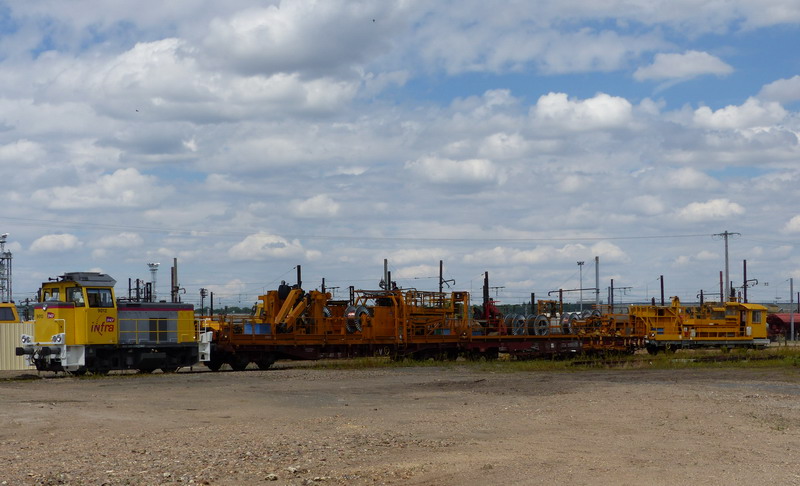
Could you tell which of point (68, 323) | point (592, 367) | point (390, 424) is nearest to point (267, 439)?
point (390, 424)

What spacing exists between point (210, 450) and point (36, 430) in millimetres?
3776

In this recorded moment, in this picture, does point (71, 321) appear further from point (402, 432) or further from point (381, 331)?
point (402, 432)

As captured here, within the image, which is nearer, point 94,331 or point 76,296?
point 94,331

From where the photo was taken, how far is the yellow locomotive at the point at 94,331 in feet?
91.0

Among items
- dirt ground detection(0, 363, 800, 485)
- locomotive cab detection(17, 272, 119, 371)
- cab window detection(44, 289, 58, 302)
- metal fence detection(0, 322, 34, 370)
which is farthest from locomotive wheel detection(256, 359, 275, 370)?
metal fence detection(0, 322, 34, 370)

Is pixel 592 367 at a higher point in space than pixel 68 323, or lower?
lower

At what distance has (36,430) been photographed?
48.2ft

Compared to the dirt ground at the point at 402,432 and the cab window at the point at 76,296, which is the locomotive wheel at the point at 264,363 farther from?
the dirt ground at the point at 402,432

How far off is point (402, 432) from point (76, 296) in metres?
16.7

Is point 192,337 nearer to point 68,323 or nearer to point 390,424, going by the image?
point 68,323

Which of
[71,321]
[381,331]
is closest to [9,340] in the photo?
[71,321]

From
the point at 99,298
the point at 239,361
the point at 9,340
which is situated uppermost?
the point at 99,298

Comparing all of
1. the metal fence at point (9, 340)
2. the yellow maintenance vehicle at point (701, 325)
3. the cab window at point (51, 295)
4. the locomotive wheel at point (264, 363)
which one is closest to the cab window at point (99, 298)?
the cab window at point (51, 295)

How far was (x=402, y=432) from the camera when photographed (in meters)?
14.6
